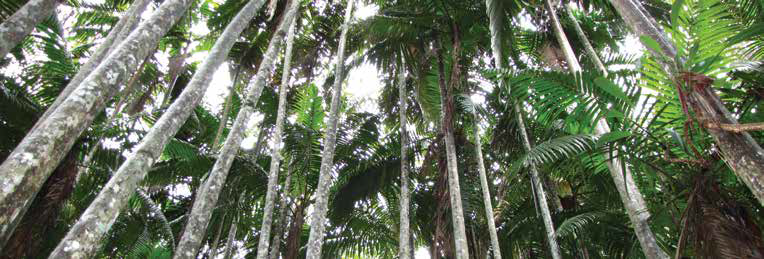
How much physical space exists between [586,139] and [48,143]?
11.4ft

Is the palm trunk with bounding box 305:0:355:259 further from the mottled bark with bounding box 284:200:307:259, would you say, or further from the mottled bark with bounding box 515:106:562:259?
the mottled bark with bounding box 515:106:562:259

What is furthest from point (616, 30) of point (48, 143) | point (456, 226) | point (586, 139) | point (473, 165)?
point (48, 143)

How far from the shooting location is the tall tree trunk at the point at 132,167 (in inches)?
70.5

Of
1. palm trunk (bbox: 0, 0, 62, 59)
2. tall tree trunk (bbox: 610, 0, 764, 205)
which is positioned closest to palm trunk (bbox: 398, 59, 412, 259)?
tall tree trunk (bbox: 610, 0, 764, 205)

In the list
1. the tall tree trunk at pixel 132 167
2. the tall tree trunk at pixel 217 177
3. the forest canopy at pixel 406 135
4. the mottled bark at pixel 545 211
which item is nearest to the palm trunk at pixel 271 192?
the forest canopy at pixel 406 135

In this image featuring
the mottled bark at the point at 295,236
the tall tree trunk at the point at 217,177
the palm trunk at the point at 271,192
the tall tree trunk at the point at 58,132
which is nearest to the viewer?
the tall tree trunk at the point at 58,132

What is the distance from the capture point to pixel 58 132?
6.55 ft

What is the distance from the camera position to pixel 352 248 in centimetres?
612

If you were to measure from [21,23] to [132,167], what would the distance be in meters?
1.47

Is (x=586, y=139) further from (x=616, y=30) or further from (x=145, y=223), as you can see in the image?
(x=145, y=223)

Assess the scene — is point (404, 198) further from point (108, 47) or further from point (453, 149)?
point (108, 47)

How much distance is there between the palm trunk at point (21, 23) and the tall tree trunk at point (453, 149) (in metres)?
3.66

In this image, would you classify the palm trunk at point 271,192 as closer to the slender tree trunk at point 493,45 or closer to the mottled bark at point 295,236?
the mottled bark at point 295,236

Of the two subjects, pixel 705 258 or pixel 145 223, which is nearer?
pixel 705 258
